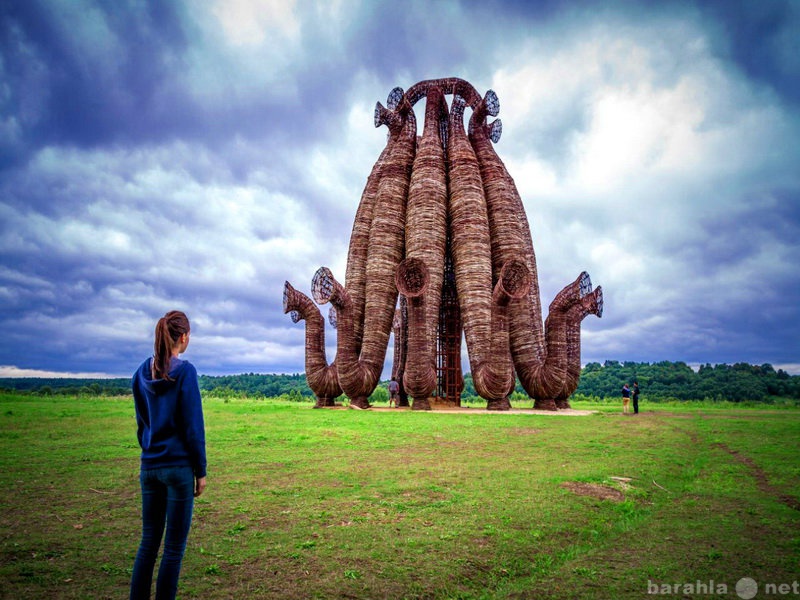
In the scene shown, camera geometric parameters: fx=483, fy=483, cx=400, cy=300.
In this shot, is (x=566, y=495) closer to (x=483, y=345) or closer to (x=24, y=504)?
(x=24, y=504)

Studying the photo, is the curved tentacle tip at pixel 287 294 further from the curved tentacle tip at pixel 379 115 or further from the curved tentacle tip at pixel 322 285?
the curved tentacle tip at pixel 379 115

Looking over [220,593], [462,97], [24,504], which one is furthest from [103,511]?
[462,97]

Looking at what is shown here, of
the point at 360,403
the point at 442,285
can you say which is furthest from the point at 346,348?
the point at 442,285

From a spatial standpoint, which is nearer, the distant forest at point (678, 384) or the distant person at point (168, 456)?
the distant person at point (168, 456)

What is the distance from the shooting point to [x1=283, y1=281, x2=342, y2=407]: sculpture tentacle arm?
2589 centimetres

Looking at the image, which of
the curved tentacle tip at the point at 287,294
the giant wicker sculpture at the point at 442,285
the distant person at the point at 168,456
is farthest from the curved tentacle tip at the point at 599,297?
the distant person at the point at 168,456

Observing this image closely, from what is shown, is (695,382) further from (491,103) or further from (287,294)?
(287,294)

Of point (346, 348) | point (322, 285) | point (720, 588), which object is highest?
point (322, 285)

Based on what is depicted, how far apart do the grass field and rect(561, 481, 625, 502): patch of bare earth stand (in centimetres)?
5

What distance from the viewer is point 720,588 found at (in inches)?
161

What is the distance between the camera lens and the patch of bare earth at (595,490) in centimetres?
688

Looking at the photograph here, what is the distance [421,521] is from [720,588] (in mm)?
2897

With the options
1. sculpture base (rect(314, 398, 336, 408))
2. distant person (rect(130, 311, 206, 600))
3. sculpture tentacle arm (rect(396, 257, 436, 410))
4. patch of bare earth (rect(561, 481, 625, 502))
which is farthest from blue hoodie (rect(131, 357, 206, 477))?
sculpture base (rect(314, 398, 336, 408))

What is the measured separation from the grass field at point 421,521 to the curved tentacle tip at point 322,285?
13088 mm
